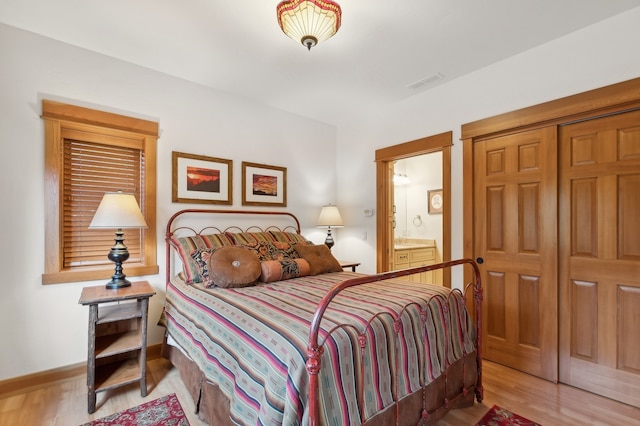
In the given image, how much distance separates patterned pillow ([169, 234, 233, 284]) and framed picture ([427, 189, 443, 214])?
11.4 ft

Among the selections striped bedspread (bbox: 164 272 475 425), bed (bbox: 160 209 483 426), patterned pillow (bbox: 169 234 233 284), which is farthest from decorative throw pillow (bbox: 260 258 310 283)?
patterned pillow (bbox: 169 234 233 284)

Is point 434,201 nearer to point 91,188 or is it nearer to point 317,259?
point 317,259

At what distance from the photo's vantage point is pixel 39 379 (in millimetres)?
2285

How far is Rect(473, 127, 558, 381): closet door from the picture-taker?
8.03ft

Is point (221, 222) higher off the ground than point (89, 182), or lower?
lower

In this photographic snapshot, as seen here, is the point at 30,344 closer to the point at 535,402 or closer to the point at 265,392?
the point at 265,392

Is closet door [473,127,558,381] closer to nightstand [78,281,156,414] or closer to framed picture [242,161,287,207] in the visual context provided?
framed picture [242,161,287,207]

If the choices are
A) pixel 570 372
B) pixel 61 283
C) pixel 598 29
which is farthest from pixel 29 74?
pixel 570 372

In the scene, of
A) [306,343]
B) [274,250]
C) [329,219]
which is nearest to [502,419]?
[306,343]

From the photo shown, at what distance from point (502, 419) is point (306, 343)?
62.0 inches

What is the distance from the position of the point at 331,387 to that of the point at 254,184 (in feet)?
8.78

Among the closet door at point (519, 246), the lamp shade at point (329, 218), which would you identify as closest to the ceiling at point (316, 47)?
the closet door at point (519, 246)

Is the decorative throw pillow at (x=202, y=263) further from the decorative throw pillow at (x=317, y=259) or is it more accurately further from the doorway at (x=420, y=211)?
the doorway at (x=420, y=211)

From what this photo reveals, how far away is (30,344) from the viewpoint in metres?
2.28
